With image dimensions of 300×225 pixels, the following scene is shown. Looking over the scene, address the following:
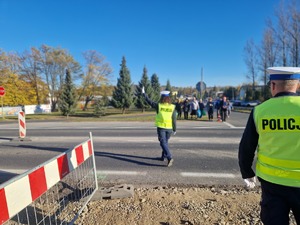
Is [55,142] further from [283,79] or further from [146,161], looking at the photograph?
[283,79]

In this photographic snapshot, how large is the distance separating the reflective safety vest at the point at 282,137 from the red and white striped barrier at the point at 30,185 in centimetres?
216

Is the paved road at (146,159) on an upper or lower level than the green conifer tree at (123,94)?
lower

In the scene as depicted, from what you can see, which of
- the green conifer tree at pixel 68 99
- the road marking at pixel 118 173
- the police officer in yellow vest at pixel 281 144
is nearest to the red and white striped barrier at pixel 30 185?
the police officer in yellow vest at pixel 281 144

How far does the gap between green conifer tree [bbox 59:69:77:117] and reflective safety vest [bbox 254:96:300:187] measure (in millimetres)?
34965

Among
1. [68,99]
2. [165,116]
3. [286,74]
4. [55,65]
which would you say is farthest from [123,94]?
[286,74]

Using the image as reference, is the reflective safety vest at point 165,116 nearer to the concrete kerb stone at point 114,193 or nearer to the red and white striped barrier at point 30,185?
the concrete kerb stone at point 114,193

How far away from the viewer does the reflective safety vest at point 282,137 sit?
72.9 inches

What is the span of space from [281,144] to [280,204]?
1.58 ft

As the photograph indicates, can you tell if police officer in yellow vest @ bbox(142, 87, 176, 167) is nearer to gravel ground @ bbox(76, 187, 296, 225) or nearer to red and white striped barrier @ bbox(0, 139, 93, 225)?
gravel ground @ bbox(76, 187, 296, 225)

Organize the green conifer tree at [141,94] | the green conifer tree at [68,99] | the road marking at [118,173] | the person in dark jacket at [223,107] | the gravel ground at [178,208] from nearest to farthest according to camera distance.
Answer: the gravel ground at [178,208], the road marking at [118,173], the person in dark jacket at [223,107], the green conifer tree at [68,99], the green conifer tree at [141,94]

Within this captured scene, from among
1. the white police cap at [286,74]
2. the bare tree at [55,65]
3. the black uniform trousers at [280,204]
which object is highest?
the bare tree at [55,65]

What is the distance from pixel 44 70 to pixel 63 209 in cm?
5015

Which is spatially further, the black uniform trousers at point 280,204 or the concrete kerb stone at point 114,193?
the concrete kerb stone at point 114,193

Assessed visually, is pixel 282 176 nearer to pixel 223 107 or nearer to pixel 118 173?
pixel 118 173
